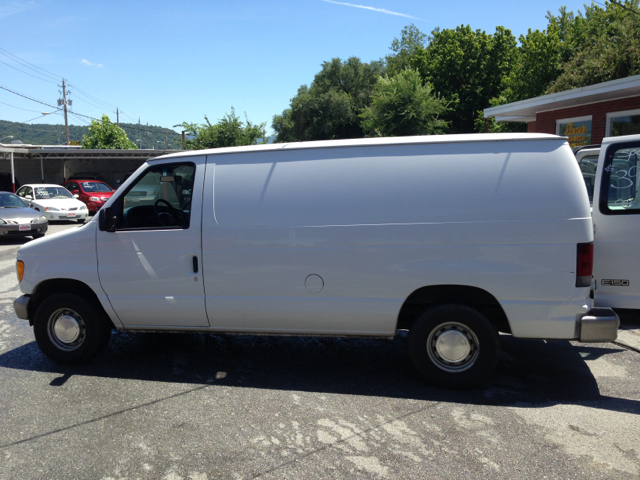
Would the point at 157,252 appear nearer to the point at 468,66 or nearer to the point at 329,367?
the point at 329,367

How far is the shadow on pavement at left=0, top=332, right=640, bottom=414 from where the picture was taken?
4422mm

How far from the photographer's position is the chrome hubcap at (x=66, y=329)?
16.8 feet

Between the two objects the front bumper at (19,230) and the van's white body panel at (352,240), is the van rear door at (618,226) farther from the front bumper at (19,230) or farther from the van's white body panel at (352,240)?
the front bumper at (19,230)

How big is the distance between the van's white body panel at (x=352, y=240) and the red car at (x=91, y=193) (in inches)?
806

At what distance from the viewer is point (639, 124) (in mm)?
12852

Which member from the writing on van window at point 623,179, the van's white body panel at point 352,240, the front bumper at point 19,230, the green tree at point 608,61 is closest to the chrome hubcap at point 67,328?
the van's white body panel at point 352,240

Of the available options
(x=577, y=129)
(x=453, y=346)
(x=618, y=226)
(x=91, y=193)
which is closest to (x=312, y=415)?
(x=453, y=346)

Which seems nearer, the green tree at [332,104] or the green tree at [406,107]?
the green tree at [406,107]

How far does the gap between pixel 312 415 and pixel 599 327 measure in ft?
7.88

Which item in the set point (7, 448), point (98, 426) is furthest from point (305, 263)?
point (7, 448)

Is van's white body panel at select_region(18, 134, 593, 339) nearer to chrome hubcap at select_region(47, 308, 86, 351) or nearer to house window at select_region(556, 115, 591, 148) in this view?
chrome hubcap at select_region(47, 308, 86, 351)

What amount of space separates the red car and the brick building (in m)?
18.2

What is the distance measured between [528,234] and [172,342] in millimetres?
4095

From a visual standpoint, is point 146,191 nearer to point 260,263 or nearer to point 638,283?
point 260,263
